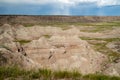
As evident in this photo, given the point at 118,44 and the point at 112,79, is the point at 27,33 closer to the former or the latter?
the point at 118,44

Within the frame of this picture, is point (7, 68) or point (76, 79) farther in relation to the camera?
point (7, 68)

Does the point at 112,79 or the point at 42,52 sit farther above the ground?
the point at 112,79

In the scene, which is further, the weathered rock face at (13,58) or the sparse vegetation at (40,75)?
the weathered rock face at (13,58)

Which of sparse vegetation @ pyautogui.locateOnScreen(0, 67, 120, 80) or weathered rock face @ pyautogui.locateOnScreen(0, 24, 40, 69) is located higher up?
sparse vegetation @ pyautogui.locateOnScreen(0, 67, 120, 80)

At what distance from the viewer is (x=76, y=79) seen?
8352 mm

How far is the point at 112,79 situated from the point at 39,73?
2.55 meters

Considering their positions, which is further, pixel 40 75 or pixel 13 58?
pixel 13 58

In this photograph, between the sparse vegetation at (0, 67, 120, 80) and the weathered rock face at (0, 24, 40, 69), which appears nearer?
the sparse vegetation at (0, 67, 120, 80)

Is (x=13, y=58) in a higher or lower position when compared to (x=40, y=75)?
lower

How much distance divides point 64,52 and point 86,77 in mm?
34847

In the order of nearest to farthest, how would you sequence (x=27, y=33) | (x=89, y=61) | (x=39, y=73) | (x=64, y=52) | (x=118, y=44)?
(x=39, y=73) → (x=89, y=61) → (x=64, y=52) → (x=118, y=44) → (x=27, y=33)

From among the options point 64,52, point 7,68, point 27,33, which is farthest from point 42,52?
point 27,33

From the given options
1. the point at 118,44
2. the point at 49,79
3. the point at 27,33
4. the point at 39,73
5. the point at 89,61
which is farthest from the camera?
the point at 27,33

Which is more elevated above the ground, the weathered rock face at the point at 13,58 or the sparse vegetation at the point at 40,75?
the sparse vegetation at the point at 40,75
